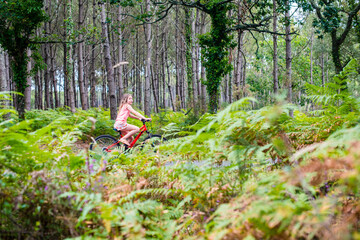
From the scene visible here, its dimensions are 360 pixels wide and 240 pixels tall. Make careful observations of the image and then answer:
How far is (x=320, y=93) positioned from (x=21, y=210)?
368 centimetres

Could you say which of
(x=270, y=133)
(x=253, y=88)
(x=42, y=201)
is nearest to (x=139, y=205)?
(x=42, y=201)

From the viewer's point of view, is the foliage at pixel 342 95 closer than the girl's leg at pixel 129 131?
Yes

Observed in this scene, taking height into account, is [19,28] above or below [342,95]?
above

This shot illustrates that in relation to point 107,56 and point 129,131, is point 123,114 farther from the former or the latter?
point 107,56

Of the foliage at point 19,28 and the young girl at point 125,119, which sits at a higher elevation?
the foliage at point 19,28

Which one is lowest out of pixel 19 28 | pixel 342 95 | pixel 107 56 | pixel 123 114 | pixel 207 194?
pixel 207 194

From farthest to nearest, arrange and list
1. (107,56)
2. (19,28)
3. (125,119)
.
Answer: (107,56), (19,28), (125,119)

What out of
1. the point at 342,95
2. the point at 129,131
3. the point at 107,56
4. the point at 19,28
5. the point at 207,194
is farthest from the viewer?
the point at 107,56

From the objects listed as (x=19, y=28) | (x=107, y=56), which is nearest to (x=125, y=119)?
(x=107, y=56)

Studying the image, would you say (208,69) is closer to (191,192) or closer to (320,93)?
(320,93)

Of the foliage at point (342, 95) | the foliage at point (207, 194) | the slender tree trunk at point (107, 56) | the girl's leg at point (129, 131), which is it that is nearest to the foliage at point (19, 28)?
the slender tree trunk at point (107, 56)

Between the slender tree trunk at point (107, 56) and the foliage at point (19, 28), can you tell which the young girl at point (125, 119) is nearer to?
the slender tree trunk at point (107, 56)

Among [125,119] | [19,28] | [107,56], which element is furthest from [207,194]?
[19,28]

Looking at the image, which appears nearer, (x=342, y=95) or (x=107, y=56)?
(x=342, y=95)
